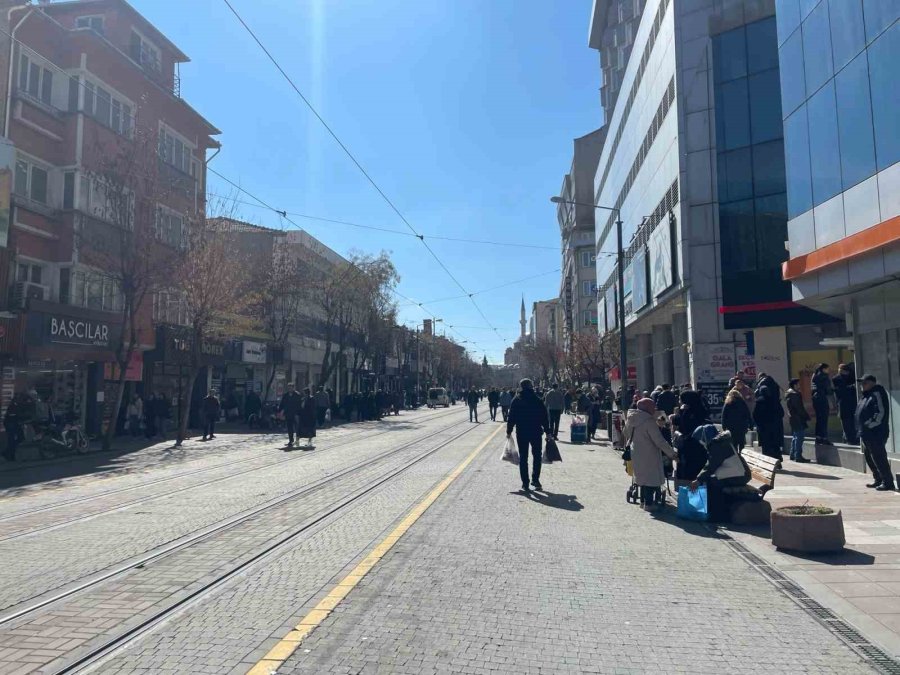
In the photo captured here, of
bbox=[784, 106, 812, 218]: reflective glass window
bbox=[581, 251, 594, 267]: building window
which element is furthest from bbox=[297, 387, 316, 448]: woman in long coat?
bbox=[581, 251, 594, 267]: building window

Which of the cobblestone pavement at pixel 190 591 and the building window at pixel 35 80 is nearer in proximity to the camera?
the cobblestone pavement at pixel 190 591

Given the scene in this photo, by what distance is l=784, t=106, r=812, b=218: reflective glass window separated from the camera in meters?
15.0

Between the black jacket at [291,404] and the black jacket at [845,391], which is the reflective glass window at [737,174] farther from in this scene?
the black jacket at [291,404]

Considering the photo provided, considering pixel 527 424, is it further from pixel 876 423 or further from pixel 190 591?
pixel 190 591

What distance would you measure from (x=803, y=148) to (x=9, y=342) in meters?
21.8

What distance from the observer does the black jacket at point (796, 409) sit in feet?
50.5

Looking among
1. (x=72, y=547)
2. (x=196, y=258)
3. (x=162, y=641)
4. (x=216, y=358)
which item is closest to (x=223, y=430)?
(x=216, y=358)

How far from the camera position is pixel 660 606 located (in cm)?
586

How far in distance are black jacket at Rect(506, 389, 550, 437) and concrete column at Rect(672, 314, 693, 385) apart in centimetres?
1780

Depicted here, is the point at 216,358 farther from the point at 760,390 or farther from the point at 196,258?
the point at 760,390

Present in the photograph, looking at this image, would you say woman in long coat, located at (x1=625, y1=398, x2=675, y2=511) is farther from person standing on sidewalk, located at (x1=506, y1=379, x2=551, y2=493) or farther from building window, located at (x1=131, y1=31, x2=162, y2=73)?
building window, located at (x1=131, y1=31, x2=162, y2=73)

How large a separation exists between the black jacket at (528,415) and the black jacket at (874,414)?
16.1 ft

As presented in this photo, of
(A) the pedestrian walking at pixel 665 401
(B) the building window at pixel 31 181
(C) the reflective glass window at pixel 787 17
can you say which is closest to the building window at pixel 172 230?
(B) the building window at pixel 31 181

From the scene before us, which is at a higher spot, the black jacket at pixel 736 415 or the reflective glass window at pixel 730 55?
the reflective glass window at pixel 730 55
